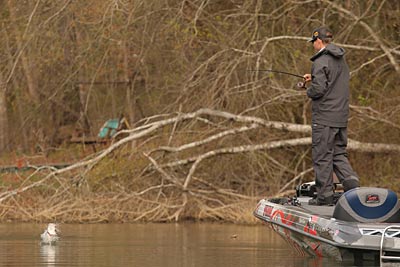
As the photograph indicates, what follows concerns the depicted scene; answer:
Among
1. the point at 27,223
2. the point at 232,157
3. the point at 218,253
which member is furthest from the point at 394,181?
the point at 218,253

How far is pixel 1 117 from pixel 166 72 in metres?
8.71

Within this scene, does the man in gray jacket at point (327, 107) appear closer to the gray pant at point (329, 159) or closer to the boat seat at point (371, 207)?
the gray pant at point (329, 159)

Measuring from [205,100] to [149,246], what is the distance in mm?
6128

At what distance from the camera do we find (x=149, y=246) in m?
14.4

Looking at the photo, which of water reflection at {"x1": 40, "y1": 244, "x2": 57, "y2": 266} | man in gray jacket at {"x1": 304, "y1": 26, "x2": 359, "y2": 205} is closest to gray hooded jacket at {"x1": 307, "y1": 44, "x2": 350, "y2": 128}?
man in gray jacket at {"x1": 304, "y1": 26, "x2": 359, "y2": 205}

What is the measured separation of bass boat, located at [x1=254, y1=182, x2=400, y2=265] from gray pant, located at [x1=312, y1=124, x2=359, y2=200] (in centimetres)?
34

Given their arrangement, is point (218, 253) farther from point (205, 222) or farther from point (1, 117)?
point (1, 117)

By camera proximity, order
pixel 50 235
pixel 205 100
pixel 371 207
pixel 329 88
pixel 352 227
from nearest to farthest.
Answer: pixel 352 227, pixel 371 207, pixel 329 88, pixel 50 235, pixel 205 100

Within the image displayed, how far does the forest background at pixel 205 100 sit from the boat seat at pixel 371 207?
25.7 feet

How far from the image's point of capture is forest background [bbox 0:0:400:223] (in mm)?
19656

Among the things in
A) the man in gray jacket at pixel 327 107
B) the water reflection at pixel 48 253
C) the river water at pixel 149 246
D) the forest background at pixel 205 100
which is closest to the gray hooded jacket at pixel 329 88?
the man in gray jacket at pixel 327 107

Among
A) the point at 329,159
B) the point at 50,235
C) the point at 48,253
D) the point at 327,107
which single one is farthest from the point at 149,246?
the point at 327,107

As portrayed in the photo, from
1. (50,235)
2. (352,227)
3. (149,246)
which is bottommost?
(149,246)

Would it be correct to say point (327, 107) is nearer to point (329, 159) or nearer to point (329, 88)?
point (329, 88)
